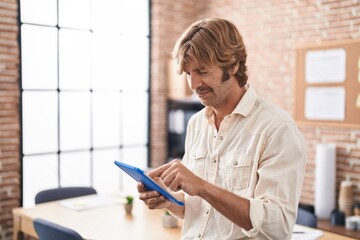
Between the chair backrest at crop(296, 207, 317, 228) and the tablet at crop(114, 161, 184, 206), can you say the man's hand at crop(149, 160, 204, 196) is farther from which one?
the chair backrest at crop(296, 207, 317, 228)

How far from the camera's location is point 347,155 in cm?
343

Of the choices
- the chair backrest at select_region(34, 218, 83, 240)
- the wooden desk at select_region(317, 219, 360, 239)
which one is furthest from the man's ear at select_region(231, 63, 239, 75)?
the wooden desk at select_region(317, 219, 360, 239)

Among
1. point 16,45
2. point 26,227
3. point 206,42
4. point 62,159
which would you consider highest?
point 16,45

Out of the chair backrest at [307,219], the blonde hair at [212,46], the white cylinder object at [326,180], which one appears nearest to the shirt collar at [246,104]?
the blonde hair at [212,46]

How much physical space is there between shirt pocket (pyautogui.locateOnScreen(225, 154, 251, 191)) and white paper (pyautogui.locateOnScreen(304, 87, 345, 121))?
214cm

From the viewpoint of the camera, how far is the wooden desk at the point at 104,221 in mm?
2369

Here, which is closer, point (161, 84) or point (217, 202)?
point (217, 202)

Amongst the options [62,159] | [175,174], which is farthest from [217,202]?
[62,159]

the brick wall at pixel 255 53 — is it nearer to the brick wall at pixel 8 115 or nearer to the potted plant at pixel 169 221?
the brick wall at pixel 8 115

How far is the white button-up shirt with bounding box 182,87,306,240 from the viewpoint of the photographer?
4.73 ft

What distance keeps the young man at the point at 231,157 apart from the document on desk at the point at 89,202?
129 cm

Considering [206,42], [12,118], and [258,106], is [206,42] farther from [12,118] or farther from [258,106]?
[12,118]

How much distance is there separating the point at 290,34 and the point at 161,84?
140 centimetres

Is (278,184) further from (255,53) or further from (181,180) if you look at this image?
(255,53)
